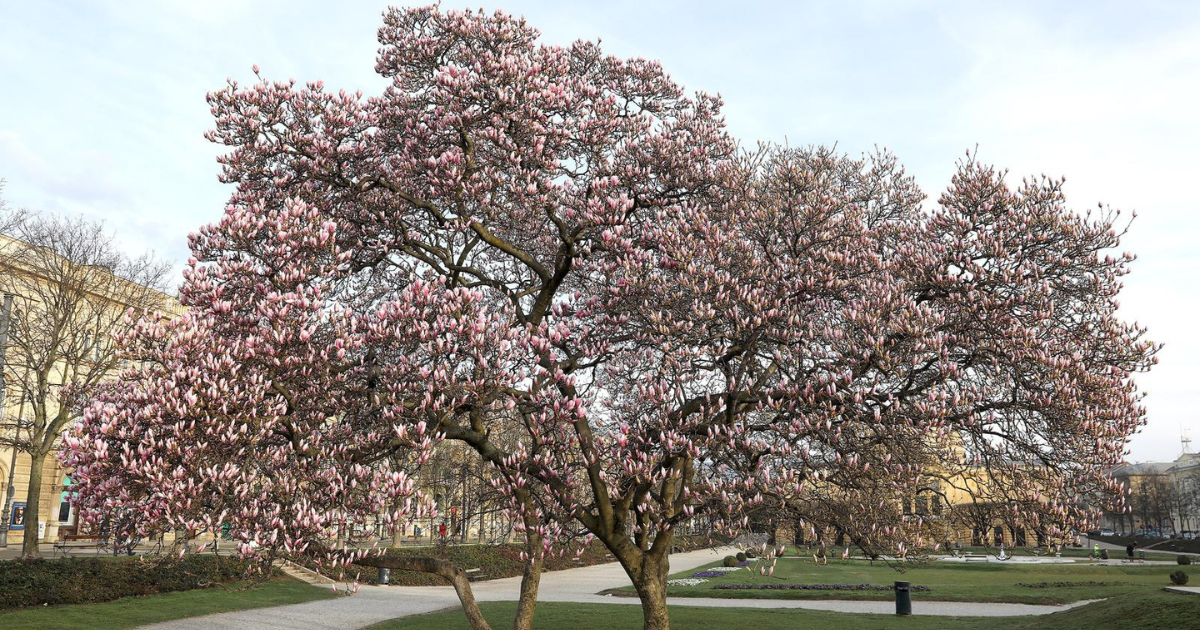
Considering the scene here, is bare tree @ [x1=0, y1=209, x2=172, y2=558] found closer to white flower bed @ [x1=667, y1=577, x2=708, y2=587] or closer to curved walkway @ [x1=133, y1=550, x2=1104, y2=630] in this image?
curved walkway @ [x1=133, y1=550, x2=1104, y2=630]

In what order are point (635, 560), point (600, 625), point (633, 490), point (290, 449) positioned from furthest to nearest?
point (600, 625), point (635, 560), point (633, 490), point (290, 449)

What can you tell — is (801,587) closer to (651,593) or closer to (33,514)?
(651,593)

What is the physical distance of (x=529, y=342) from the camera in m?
12.2

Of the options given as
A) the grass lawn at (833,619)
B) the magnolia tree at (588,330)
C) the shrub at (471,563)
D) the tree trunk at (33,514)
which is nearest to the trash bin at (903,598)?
the grass lawn at (833,619)

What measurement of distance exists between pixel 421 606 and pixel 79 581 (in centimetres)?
1073

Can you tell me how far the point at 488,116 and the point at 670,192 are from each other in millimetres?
4077

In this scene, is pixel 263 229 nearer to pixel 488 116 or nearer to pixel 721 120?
pixel 488 116

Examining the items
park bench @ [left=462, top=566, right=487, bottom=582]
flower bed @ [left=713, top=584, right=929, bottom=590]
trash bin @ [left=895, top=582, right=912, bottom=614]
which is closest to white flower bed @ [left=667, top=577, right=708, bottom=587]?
flower bed @ [left=713, top=584, right=929, bottom=590]

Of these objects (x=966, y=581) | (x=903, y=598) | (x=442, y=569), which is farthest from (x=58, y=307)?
(x=966, y=581)

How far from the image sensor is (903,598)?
977 inches

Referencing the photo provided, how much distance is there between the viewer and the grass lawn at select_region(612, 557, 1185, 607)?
30156mm

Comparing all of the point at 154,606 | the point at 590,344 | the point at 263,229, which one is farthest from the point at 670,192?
the point at 154,606

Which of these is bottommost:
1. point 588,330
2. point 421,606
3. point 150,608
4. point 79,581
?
point 421,606

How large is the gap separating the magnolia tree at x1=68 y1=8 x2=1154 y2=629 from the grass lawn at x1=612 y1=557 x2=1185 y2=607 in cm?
1085
